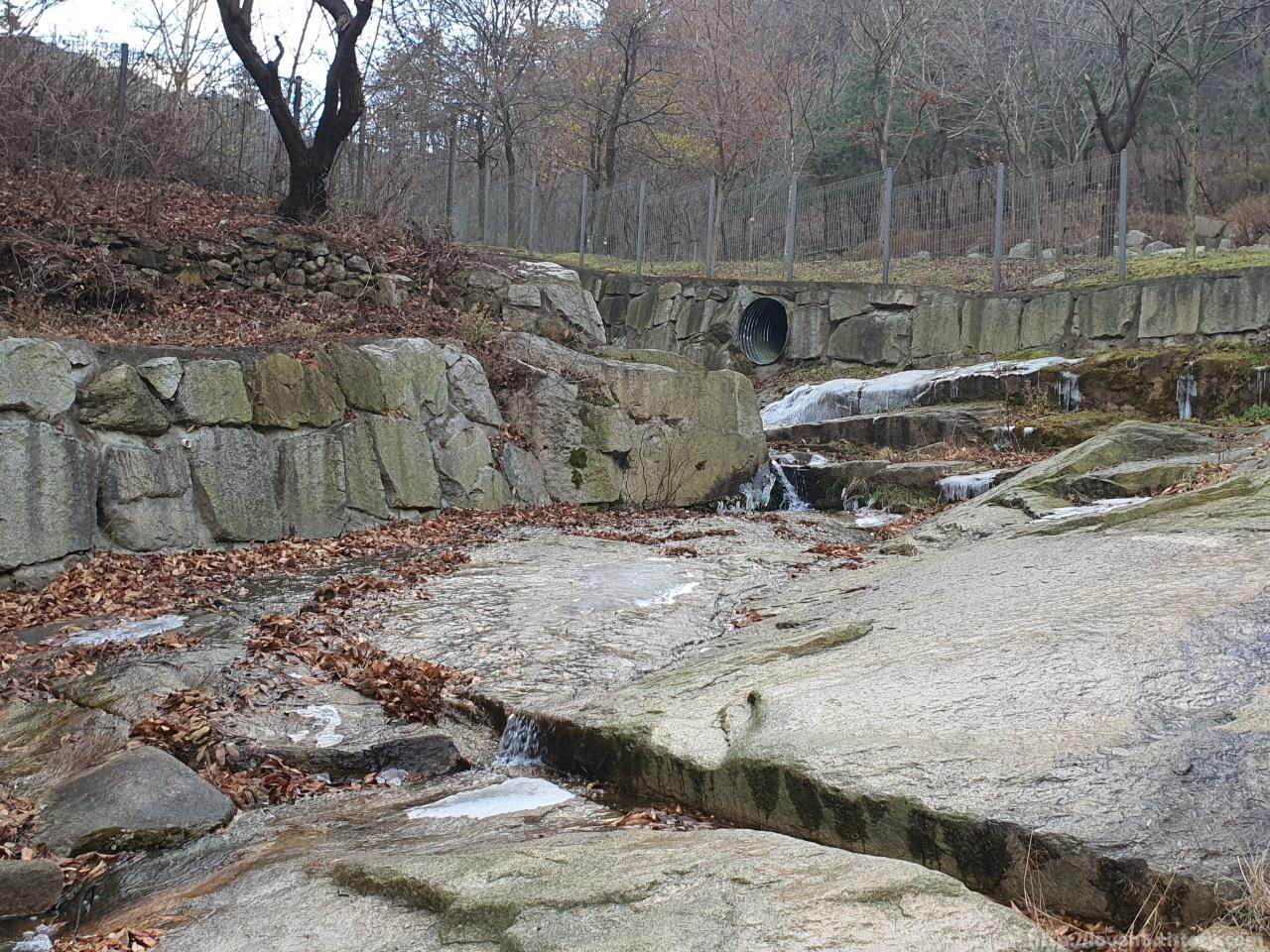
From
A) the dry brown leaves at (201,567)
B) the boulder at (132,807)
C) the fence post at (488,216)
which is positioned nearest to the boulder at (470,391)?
the dry brown leaves at (201,567)

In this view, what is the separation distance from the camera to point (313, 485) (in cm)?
877

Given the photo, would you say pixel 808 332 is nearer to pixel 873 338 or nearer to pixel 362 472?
pixel 873 338

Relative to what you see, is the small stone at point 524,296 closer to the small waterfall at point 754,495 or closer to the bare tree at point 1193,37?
the small waterfall at point 754,495

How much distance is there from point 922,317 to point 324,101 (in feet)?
30.7

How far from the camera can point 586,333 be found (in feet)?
43.3

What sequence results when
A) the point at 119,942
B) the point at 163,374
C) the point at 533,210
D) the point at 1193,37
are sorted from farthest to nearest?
the point at 533,210 → the point at 1193,37 → the point at 163,374 → the point at 119,942

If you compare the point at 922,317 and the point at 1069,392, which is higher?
the point at 922,317

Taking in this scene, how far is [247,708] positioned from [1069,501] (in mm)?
5758

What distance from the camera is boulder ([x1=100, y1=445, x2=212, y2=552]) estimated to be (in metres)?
7.52

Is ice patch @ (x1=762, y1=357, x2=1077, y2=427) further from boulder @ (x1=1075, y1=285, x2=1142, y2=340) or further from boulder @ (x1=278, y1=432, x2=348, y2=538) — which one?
boulder @ (x1=278, y1=432, x2=348, y2=538)

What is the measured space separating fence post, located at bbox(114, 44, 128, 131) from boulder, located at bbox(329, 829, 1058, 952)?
13.1 m

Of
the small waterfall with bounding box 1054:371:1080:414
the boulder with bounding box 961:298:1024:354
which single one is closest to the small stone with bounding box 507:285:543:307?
the small waterfall with bounding box 1054:371:1080:414

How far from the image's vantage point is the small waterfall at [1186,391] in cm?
1159

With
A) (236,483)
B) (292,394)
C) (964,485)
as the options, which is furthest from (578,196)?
(236,483)
